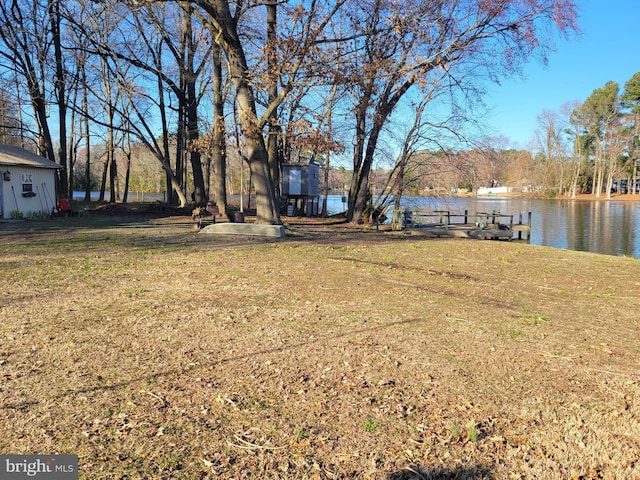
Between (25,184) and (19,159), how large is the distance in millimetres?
973

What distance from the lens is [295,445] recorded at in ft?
9.30

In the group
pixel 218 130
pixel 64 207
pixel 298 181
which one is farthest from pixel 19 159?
pixel 298 181

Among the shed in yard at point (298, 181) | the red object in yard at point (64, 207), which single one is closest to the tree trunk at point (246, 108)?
the red object in yard at point (64, 207)

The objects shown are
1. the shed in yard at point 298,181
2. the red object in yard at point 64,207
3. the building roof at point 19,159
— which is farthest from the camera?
the shed in yard at point 298,181

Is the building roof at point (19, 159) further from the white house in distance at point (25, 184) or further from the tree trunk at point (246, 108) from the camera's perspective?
the tree trunk at point (246, 108)

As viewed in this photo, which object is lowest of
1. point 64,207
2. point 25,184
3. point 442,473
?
point 442,473

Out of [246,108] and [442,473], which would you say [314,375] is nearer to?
[442,473]

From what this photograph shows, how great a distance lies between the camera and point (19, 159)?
729 inches

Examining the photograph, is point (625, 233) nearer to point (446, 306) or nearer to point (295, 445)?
point (446, 306)

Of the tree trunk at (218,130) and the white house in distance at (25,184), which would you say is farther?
the white house in distance at (25,184)

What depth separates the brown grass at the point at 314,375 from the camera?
2.74m

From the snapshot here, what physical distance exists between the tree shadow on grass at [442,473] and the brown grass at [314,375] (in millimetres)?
10

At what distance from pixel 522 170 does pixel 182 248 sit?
7976cm

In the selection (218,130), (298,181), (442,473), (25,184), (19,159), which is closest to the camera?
(442,473)
